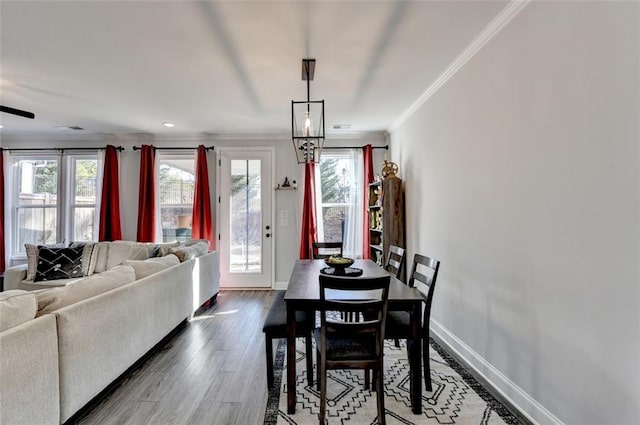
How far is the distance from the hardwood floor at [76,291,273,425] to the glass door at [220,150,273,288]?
1.67 metres

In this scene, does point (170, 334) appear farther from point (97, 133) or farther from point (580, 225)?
point (97, 133)

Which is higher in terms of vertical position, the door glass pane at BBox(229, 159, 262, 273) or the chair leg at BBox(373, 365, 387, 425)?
the door glass pane at BBox(229, 159, 262, 273)

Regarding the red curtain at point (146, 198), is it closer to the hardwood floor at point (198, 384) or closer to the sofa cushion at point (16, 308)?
the hardwood floor at point (198, 384)

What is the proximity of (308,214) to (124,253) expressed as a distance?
8.84 ft

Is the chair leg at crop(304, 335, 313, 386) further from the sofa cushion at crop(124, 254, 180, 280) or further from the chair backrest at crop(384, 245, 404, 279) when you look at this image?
the sofa cushion at crop(124, 254, 180, 280)

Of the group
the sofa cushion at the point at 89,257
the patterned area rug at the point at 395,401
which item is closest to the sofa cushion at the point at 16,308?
the patterned area rug at the point at 395,401

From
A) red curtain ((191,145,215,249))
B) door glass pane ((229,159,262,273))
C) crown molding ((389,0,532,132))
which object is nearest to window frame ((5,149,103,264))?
red curtain ((191,145,215,249))

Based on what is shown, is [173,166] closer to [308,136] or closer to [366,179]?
[366,179]

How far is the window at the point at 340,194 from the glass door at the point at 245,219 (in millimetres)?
921

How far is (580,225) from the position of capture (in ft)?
5.01

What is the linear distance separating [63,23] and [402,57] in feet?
8.43

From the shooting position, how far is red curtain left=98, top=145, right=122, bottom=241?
4996 millimetres

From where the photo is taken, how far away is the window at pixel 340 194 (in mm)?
5141

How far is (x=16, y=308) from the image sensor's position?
5.07 feet
